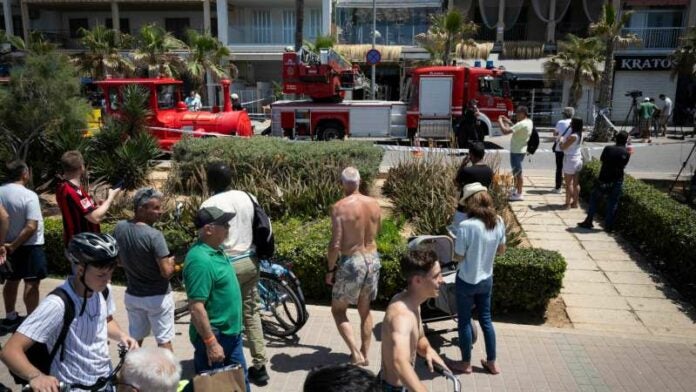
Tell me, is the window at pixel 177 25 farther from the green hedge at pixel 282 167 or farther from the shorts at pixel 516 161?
the shorts at pixel 516 161

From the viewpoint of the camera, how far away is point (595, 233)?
8.22 m

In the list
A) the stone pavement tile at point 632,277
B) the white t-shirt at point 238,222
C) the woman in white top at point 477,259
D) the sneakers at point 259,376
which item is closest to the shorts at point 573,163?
the stone pavement tile at point 632,277

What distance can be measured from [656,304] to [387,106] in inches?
467

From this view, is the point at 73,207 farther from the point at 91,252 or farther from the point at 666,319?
the point at 666,319

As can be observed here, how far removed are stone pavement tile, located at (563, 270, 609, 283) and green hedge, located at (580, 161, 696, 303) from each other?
32.0 inches

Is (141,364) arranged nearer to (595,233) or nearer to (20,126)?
(595,233)

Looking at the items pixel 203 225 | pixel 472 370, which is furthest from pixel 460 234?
pixel 203 225

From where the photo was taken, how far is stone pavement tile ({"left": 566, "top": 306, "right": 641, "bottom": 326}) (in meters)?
5.57

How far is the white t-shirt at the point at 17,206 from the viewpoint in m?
4.70

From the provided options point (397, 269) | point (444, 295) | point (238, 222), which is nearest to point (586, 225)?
point (397, 269)

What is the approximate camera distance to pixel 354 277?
4340mm

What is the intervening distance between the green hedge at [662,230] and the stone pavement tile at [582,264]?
0.80 metres

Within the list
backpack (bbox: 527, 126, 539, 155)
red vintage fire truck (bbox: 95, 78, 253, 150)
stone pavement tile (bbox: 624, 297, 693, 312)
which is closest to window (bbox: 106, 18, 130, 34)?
red vintage fire truck (bbox: 95, 78, 253, 150)

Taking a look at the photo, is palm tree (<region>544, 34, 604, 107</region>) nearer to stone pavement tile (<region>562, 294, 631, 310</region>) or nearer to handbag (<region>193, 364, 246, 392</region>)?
stone pavement tile (<region>562, 294, 631, 310</region>)
